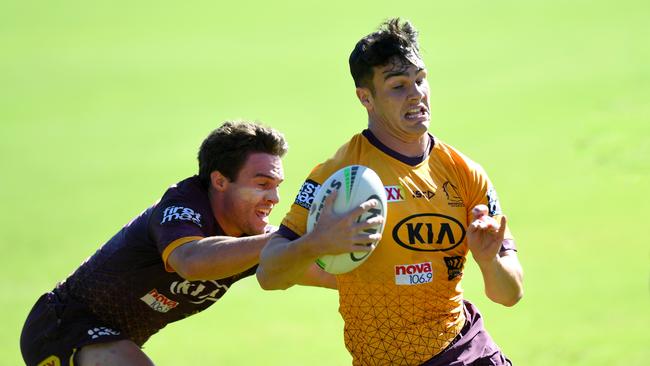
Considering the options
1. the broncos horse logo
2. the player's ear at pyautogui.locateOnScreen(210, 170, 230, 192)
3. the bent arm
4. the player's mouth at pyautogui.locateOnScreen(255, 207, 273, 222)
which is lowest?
the bent arm

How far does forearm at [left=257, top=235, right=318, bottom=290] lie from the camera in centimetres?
389

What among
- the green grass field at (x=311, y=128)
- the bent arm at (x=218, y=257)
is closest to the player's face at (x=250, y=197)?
the bent arm at (x=218, y=257)

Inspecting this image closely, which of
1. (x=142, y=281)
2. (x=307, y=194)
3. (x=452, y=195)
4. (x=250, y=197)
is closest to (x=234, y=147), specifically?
(x=250, y=197)

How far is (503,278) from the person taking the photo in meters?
4.16

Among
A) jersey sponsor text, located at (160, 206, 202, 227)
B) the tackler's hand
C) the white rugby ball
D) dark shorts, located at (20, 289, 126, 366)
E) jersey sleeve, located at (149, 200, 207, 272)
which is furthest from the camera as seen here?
dark shorts, located at (20, 289, 126, 366)

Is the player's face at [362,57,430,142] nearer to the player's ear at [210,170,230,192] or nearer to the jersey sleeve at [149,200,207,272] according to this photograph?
the jersey sleeve at [149,200,207,272]

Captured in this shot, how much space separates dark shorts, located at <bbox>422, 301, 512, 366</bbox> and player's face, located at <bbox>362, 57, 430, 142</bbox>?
832mm

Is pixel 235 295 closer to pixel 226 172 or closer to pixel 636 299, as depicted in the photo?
pixel 636 299

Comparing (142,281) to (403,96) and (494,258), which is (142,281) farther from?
(494,258)

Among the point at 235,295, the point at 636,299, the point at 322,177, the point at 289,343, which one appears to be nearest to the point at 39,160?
the point at 235,295

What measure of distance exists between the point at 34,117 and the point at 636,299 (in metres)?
7.96

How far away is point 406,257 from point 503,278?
1.24ft

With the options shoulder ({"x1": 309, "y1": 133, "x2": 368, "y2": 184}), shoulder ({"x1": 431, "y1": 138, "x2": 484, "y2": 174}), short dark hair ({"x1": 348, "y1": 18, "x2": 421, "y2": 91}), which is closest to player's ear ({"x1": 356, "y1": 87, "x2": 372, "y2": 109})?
short dark hair ({"x1": 348, "y1": 18, "x2": 421, "y2": 91})

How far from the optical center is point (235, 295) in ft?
35.3
